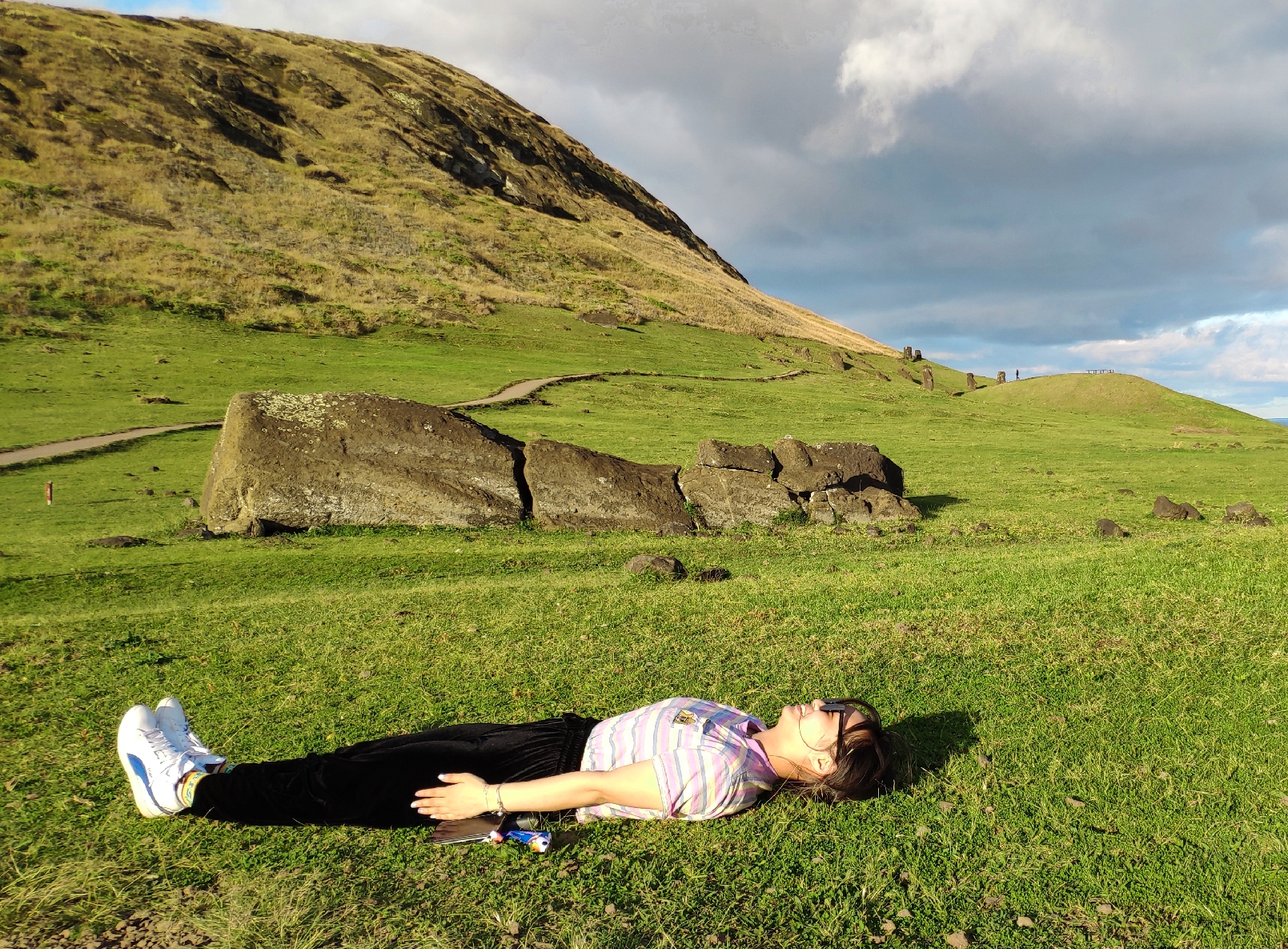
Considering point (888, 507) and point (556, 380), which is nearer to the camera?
point (888, 507)

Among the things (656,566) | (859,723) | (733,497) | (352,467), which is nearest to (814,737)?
(859,723)

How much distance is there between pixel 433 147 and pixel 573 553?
368 ft

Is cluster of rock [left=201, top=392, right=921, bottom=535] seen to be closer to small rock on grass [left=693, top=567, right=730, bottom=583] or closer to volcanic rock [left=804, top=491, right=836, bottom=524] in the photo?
volcanic rock [left=804, top=491, right=836, bottom=524]

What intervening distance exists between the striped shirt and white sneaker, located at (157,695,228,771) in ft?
8.06

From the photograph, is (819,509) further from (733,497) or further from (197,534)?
(197,534)

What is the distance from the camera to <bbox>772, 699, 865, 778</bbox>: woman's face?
472cm

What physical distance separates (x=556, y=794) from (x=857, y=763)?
1855 millimetres

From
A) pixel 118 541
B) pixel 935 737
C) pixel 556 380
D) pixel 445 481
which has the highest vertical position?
pixel 556 380

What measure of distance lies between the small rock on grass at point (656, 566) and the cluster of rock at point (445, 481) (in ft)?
12.9

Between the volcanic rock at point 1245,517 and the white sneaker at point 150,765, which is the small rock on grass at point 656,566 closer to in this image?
the white sneaker at point 150,765

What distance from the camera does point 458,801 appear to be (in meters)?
4.50

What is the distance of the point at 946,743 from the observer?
563 centimetres

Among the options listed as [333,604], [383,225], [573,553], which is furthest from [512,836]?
[383,225]

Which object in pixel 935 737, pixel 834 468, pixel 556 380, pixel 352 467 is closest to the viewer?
pixel 935 737
